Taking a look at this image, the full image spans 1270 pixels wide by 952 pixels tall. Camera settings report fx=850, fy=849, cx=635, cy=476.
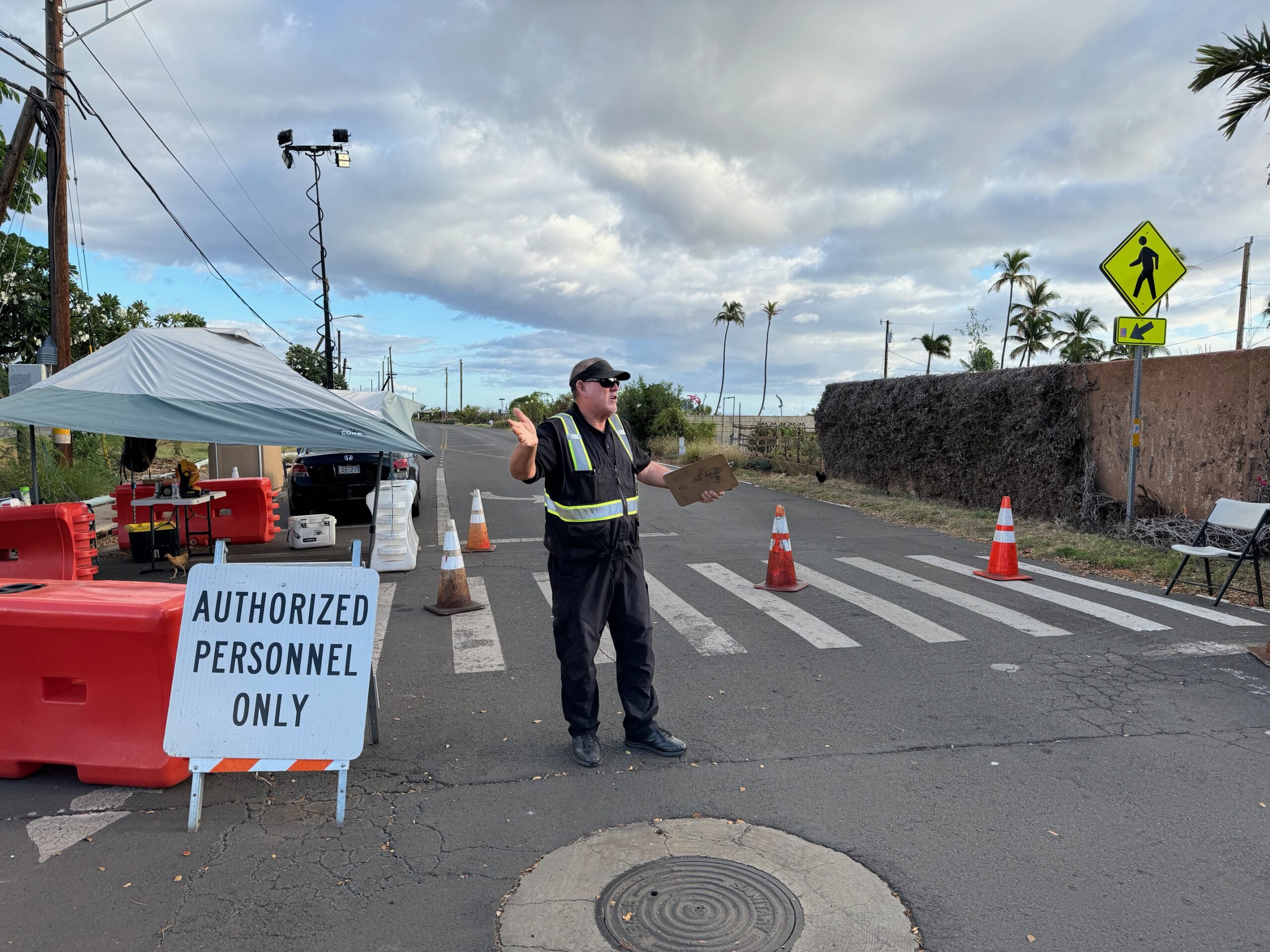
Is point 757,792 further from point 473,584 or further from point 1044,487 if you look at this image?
point 1044,487

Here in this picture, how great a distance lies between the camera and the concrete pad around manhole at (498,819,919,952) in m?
2.96

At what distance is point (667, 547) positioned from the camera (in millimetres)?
11539

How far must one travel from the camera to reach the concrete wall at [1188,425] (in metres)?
10.3

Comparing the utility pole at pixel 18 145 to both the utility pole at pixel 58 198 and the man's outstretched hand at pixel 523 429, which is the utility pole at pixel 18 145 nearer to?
the utility pole at pixel 58 198

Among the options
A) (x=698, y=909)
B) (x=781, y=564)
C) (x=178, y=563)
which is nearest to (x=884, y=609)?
(x=781, y=564)

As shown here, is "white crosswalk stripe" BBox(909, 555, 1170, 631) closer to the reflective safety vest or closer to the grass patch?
the grass patch

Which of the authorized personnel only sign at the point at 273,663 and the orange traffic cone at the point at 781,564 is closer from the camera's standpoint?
the authorized personnel only sign at the point at 273,663

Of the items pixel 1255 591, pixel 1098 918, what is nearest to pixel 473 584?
pixel 1098 918

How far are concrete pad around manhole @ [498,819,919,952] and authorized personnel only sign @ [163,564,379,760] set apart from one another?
47.2 inches

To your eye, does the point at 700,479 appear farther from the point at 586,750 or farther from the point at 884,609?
the point at 884,609

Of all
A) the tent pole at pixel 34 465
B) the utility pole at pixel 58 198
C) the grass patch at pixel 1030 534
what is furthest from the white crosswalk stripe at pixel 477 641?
the utility pole at pixel 58 198

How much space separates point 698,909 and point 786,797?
1031 mm

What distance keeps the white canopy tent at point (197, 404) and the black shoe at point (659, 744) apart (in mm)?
2614

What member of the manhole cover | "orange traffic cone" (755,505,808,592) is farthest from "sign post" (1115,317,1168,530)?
the manhole cover
